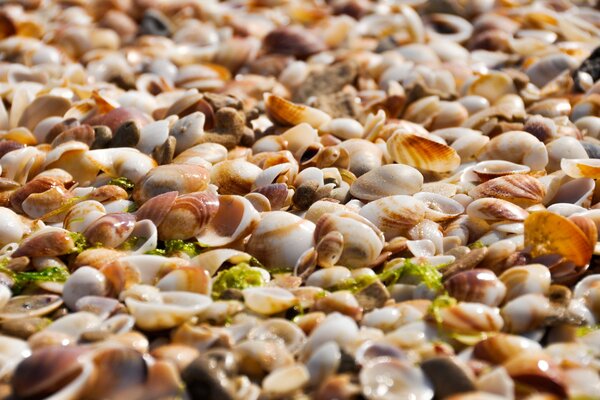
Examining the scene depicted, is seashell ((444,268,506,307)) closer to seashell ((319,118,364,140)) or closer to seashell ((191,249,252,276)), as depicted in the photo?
seashell ((191,249,252,276))

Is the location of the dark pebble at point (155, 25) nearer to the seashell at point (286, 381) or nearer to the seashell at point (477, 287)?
the seashell at point (477, 287)

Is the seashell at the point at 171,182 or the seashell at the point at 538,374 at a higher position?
the seashell at the point at 538,374

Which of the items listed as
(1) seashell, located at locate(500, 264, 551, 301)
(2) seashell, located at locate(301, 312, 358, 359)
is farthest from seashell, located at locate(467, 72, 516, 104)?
(2) seashell, located at locate(301, 312, 358, 359)

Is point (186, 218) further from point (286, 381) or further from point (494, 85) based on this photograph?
point (494, 85)

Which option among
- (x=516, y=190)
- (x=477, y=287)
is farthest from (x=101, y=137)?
(x=477, y=287)

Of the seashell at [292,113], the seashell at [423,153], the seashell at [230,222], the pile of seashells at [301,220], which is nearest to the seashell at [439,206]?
the pile of seashells at [301,220]
